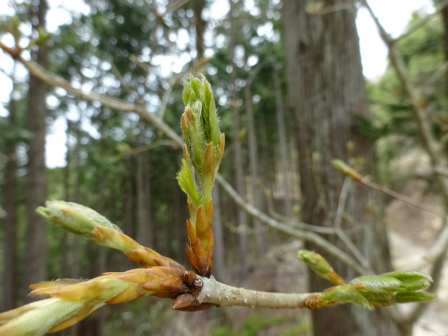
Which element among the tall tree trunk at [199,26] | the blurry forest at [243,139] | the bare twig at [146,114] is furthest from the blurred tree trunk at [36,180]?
the bare twig at [146,114]

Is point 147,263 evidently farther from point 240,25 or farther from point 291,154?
point 291,154

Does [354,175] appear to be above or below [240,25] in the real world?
below

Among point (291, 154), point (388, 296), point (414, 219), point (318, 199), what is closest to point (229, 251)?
point (291, 154)

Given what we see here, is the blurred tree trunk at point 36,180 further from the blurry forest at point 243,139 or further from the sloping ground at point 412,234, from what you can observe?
the sloping ground at point 412,234

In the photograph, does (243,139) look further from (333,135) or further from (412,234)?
(412,234)

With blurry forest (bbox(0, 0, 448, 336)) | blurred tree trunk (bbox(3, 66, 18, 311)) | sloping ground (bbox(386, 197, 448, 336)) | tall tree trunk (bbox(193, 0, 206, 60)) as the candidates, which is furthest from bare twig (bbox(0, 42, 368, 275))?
sloping ground (bbox(386, 197, 448, 336))

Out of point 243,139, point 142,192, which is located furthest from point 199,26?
point 142,192
